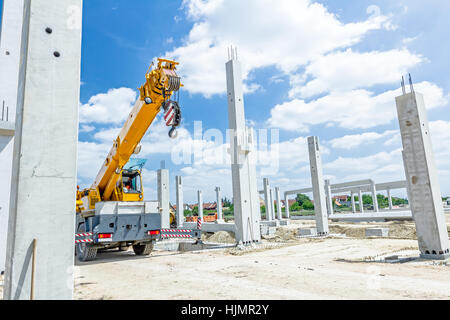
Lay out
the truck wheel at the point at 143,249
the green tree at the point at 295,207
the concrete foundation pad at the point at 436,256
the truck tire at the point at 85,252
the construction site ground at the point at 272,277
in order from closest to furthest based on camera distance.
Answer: the construction site ground at the point at 272,277 < the concrete foundation pad at the point at 436,256 < the truck tire at the point at 85,252 < the truck wheel at the point at 143,249 < the green tree at the point at 295,207

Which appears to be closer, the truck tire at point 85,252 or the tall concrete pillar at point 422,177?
the tall concrete pillar at point 422,177

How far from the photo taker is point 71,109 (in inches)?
150

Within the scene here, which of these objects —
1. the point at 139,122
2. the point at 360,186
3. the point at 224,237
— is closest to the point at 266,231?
the point at 224,237

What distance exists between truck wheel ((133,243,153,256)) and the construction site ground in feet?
2.73

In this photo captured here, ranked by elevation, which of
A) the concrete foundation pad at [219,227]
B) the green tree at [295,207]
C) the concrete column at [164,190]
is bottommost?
the concrete foundation pad at [219,227]

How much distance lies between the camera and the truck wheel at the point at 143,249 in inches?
424

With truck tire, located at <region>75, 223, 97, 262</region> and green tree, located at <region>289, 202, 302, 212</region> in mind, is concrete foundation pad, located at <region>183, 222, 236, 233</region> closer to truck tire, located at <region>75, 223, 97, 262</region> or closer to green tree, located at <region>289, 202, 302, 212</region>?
truck tire, located at <region>75, 223, 97, 262</region>

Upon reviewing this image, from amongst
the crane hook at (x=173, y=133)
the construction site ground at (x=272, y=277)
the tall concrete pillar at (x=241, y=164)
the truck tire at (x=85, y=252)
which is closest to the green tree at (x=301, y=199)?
the tall concrete pillar at (x=241, y=164)

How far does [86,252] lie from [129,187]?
2465 mm

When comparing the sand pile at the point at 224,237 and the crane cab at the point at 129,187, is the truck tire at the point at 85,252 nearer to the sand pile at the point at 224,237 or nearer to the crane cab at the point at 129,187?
the crane cab at the point at 129,187

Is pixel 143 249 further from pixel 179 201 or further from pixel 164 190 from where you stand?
pixel 179 201

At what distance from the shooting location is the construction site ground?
500cm

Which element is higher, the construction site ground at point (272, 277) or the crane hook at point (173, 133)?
the crane hook at point (173, 133)
